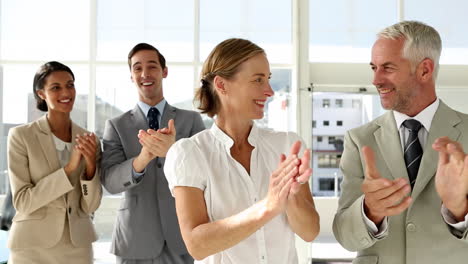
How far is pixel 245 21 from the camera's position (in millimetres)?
7434

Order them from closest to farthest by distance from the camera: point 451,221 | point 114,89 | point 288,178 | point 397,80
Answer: point 288,178 → point 451,221 → point 397,80 → point 114,89

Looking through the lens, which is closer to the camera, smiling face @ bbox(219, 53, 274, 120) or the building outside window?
smiling face @ bbox(219, 53, 274, 120)

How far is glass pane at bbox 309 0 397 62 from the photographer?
291 inches

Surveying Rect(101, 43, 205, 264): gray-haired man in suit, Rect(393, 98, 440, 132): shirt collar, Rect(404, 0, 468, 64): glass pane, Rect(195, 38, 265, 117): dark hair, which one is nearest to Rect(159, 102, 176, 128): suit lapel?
Rect(101, 43, 205, 264): gray-haired man in suit

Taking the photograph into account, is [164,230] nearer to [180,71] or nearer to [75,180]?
[75,180]

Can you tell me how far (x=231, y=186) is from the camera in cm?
178

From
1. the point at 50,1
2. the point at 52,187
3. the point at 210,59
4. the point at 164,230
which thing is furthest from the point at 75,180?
the point at 50,1

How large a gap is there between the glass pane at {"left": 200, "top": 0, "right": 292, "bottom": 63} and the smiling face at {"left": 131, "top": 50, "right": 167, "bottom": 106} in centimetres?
460

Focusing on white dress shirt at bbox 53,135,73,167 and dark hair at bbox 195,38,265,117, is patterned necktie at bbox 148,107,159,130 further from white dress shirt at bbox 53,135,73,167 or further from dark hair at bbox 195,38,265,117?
dark hair at bbox 195,38,265,117

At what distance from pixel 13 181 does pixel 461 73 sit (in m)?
6.47

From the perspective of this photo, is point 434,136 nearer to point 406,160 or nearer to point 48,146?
point 406,160

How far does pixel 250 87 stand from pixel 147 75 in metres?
1.07

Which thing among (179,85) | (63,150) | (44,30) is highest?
(44,30)

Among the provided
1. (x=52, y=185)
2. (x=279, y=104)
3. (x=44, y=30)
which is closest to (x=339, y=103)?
(x=279, y=104)
